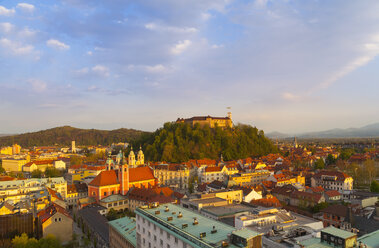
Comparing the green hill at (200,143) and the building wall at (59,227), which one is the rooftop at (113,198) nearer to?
the building wall at (59,227)

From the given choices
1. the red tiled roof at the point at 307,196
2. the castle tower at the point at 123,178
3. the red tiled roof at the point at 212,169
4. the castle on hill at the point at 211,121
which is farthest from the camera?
the castle on hill at the point at 211,121

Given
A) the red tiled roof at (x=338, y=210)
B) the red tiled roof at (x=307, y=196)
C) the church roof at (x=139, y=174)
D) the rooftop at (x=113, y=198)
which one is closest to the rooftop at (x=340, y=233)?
the red tiled roof at (x=338, y=210)

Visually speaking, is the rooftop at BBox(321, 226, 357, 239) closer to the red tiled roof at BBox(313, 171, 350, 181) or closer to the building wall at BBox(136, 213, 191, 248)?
the building wall at BBox(136, 213, 191, 248)

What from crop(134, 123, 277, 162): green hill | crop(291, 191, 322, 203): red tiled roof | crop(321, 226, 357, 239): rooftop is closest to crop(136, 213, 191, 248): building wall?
crop(321, 226, 357, 239): rooftop

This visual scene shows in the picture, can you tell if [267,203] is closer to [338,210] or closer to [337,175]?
[338,210]

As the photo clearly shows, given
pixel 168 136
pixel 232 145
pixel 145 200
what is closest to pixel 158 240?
pixel 145 200

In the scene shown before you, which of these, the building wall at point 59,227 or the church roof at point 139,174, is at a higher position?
the church roof at point 139,174
